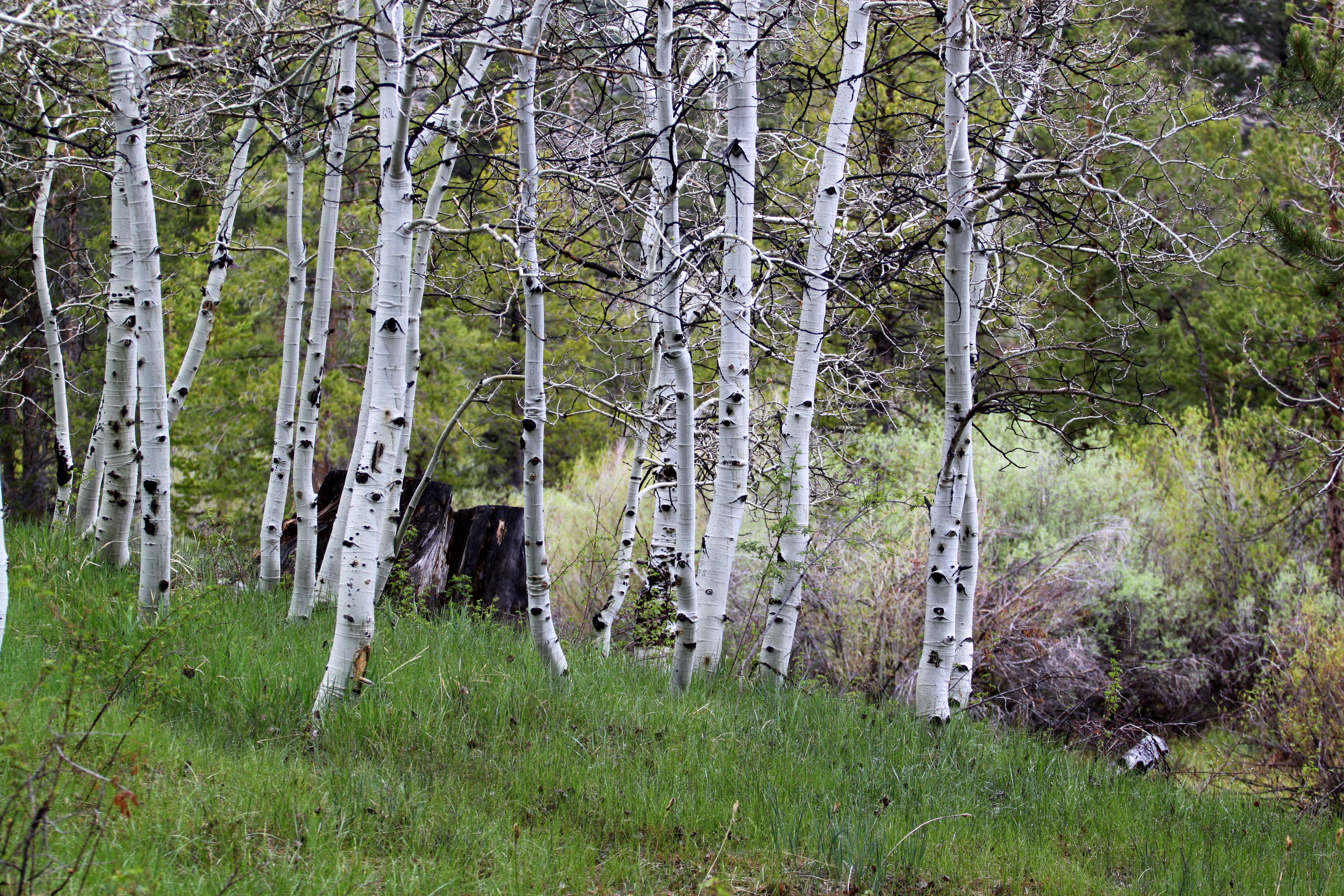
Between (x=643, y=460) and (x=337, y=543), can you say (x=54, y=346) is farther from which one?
(x=643, y=460)

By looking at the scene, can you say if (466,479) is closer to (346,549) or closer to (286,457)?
(286,457)

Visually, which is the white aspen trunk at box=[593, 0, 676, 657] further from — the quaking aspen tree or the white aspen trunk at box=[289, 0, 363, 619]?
the quaking aspen tree

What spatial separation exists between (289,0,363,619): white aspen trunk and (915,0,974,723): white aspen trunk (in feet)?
12.1

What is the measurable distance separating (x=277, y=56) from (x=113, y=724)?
3088 mm

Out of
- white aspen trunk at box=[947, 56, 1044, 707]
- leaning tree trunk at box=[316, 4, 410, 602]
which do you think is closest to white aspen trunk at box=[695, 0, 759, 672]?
white aspen trunk at box=[947, 56, 1044, 707]

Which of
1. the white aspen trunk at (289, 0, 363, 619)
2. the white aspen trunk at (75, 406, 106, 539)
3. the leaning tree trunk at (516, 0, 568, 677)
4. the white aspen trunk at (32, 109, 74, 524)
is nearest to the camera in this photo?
the leaning tree trunk at (516, 0, 568, 677)

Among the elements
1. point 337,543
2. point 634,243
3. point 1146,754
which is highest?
point 634,243

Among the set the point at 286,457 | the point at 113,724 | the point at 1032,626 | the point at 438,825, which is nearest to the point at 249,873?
the point at 438,825

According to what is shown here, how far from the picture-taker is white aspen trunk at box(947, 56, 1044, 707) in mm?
6215

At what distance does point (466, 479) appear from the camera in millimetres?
18125

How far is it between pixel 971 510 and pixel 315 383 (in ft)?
14.9

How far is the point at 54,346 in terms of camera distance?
8.02m

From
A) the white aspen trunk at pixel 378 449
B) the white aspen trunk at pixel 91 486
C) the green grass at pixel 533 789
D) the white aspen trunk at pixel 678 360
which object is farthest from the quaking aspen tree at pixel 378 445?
the white aspen trunk at pixel 91 486

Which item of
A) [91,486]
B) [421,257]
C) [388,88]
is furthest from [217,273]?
[388,88]
